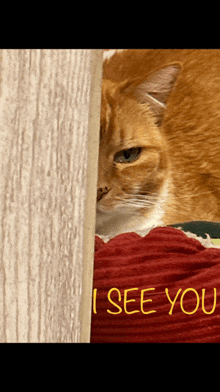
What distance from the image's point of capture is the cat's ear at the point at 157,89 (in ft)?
2.04

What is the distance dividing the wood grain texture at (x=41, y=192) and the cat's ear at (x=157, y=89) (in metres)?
0.22

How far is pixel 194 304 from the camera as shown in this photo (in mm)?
581

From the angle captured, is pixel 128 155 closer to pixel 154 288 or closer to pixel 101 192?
pixel 101 192

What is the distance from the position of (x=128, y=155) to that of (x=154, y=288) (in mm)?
259

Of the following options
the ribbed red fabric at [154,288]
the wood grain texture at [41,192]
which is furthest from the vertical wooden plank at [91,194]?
the ribbed red fabric at [154,288]

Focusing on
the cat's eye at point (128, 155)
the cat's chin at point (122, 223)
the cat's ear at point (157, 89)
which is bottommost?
the cat's chin at point (122, 223)

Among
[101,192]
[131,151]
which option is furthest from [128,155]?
[101,192]

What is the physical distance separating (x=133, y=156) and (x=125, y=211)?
121mm

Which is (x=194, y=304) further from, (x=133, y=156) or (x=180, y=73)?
Answer: (x=180, y=73)

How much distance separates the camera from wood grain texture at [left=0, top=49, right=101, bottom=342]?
0.43 meters

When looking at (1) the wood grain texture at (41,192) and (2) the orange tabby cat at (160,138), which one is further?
(2) the orange tabby cat at (160,138)

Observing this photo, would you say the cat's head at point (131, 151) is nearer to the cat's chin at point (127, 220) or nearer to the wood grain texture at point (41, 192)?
the cat's chin at point (127, 220)

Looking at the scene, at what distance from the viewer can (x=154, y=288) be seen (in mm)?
576

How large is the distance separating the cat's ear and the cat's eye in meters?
0.07
